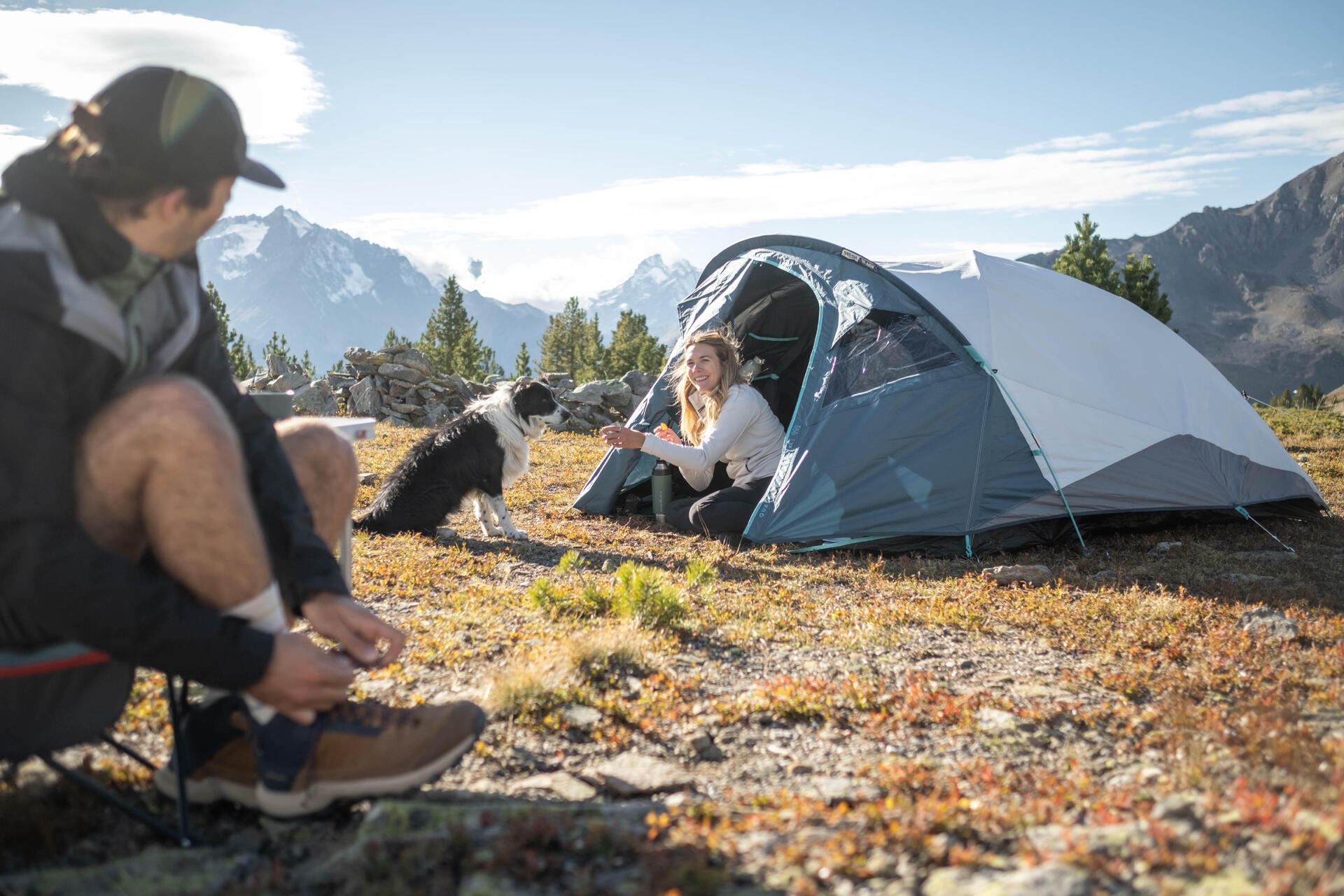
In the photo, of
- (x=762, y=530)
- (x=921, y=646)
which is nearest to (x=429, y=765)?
(x=921, y=646)

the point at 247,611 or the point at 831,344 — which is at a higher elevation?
the point at 831,344

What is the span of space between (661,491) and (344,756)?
230 inches

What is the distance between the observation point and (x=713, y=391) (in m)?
7.44

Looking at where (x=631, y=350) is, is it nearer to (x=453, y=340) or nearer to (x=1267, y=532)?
(x=453, y=340)

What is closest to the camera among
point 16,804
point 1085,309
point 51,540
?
point 51,540

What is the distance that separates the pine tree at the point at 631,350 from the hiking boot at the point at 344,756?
70.2 metres

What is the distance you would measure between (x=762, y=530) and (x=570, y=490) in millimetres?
3782

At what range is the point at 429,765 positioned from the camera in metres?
2.22

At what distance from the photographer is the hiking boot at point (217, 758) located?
7.33ft

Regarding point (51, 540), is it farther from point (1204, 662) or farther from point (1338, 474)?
point (1338, 474)

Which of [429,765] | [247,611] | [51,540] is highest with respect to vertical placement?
[51,540]

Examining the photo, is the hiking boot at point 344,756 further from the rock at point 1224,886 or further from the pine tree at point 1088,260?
the pine tree at point 1088,260

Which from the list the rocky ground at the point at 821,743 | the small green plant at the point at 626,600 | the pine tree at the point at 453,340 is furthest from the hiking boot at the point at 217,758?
the pine tree at the point at 453,340

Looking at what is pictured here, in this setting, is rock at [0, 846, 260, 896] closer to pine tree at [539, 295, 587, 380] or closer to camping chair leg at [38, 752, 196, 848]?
camping chair leg at [38, 752, 196, 848]
